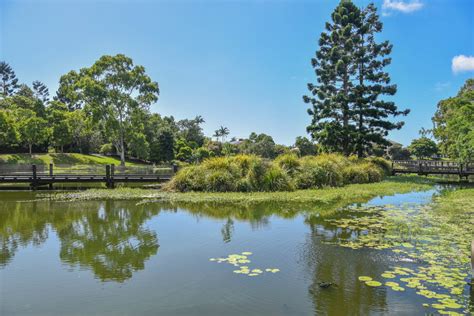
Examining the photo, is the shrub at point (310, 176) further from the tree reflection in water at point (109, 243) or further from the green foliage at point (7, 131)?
the green foliage at point (7, 131)

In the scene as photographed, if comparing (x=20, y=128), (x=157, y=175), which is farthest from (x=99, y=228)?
(x=20, y=128)

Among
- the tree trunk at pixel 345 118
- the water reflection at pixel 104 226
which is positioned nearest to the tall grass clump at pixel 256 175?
the water reflection at pixel 104 226

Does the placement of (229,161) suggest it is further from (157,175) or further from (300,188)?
(157,175)

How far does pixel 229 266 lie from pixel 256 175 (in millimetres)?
12267

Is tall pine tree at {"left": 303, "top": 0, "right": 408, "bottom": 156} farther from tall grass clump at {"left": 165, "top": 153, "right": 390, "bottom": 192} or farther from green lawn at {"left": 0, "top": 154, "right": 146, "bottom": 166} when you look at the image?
green lawn at {"left": 0, "top": 154, "right": 146, "bottom": 166}

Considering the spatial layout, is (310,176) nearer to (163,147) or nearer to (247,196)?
(247,196)

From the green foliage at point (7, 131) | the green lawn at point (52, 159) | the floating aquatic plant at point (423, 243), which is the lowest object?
the floating aquatic plant at point (423, 243)

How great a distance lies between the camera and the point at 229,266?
655 centimetres

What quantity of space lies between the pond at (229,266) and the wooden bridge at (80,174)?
37.8 feet

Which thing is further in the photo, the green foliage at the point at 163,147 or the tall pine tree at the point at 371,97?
the green foliage at the point at 163,147

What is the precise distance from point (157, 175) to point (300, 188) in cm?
958

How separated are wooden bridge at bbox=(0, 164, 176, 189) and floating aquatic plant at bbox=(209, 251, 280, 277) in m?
16.5

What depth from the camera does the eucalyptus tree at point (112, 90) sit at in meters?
37.0

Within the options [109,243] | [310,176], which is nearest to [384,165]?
[310,176]
